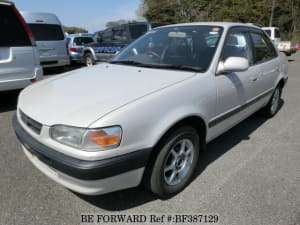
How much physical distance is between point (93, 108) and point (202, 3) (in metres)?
36.9

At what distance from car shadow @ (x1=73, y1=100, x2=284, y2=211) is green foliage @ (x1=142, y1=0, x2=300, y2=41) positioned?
98.6 feet

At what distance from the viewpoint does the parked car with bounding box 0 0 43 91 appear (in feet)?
12.8

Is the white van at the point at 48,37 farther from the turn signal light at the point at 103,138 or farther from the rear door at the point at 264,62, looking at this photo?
the turn signal light at the point at 103,138

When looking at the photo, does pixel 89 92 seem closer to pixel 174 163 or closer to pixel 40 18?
pixel 174 163

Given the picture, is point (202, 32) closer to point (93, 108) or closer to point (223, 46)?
point (223, 46)

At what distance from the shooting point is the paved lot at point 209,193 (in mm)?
1940

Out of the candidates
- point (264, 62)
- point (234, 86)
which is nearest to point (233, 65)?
point (234, 86)

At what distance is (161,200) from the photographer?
212cm

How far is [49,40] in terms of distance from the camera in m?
7.30

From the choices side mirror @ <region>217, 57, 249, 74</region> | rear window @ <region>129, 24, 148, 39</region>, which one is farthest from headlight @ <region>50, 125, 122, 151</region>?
rear window @ <region>129, 24, 148, 39</region>

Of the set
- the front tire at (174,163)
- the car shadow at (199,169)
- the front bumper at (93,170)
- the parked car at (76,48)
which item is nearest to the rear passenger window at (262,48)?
the car shadow at (199,169)

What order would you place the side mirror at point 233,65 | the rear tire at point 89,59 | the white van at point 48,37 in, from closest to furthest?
the side mirror at point 233,65 → the white van at point 48,37 → the rear tire at point 89,59

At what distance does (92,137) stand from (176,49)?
1.64 meters

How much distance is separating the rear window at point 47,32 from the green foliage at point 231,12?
27539mm
